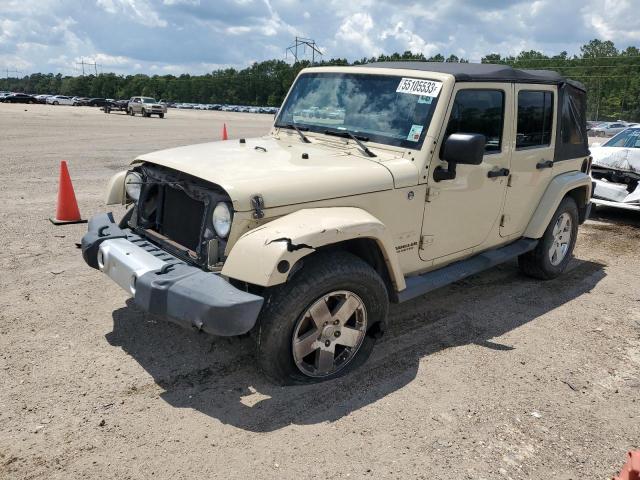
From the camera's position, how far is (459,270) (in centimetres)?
438

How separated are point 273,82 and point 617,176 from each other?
10448cm

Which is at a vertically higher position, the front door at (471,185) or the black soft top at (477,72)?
the black soft top at (477,72)

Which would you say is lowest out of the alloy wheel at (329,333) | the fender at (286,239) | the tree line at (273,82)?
the alloy wheel at (329,333)

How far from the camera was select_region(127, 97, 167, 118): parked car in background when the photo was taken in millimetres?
41250

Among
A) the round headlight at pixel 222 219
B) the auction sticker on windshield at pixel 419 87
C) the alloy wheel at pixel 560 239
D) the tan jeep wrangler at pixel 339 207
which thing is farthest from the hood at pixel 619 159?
the round headlight at pixel 222 219

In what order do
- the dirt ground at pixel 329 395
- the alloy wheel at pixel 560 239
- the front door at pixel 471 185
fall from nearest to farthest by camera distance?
the dirt ground at pixel 329 395, the front door at pixel 471 185, the alloy wheel at pixel 560 239

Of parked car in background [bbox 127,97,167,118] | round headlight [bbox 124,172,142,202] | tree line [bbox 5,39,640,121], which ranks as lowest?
round headlight [bbox 124,172,142,202]

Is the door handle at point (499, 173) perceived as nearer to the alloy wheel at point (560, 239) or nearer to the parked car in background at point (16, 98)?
the alloy wheel at point (560, 239)

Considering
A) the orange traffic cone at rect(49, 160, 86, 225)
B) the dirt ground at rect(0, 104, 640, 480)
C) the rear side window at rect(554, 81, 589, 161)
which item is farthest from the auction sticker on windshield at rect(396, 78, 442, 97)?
the orange traffic cone at rect(49, 160, 86, 225)

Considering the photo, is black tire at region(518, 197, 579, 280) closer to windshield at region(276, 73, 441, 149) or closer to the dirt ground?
the dirt ground

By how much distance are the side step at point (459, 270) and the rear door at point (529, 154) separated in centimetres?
15

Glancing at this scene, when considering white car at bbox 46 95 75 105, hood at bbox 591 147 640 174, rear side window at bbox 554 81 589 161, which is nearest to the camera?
rear side window at bbox 554 81 589 161

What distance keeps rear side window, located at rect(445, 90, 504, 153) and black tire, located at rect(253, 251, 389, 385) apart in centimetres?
132

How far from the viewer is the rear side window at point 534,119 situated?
15.4 ft
